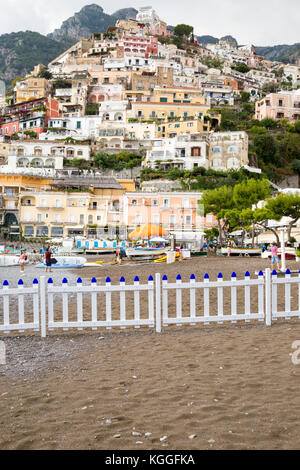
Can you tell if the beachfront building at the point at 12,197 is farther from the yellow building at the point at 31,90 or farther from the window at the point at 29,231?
the yellow building at the point at 31,90

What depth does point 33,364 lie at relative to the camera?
6.61 metres

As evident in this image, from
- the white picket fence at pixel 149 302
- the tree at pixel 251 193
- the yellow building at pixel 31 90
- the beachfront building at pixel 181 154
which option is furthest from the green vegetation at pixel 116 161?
the white picket fence at pixel 149 302

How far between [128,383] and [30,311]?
680 cm

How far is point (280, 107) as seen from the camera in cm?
8875

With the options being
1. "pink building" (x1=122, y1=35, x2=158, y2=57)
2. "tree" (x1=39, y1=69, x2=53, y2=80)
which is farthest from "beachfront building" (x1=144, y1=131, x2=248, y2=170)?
"pink building" (x1=122, y1=35, x2=158, y2=57)

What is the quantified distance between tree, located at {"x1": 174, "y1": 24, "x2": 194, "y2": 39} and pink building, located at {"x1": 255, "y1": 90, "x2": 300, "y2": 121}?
53095 millimetres

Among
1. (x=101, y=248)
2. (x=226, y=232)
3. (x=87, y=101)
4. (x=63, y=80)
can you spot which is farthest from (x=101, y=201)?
(x=63, y=80)

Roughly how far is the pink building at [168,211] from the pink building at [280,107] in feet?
138

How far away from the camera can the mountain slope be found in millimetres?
161375

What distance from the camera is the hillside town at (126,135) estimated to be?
180ft

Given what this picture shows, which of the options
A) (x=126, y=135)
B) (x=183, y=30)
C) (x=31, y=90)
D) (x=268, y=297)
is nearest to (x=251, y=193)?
(x=268, y=297)

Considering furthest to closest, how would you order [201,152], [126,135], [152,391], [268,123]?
[268,123] < [126,135] < [201,152] < [152,391]

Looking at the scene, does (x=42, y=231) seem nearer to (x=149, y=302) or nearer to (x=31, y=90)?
(x=31, y=90)

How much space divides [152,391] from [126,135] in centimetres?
7267
